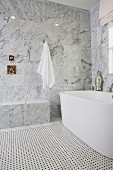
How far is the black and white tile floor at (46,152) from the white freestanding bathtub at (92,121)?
0.10 meters

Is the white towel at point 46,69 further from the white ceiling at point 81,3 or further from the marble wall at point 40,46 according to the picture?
the white ceiling at point 81,3

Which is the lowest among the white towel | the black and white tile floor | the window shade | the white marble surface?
the black and white tile floor

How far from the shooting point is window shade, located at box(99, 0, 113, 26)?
256cm

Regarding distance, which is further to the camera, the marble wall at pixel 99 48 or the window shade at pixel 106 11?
the marble wall at pixel 99 48

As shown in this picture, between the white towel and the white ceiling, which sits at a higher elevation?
the white ceiling

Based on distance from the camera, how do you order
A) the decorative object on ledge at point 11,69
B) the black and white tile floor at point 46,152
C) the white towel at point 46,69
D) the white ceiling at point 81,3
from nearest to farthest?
1. the black and white tile floor at point 46,152
2. the decorative object on ledge at point 11,69
3. the white towel at point 46,69
4. the white ceiling at point 81,3

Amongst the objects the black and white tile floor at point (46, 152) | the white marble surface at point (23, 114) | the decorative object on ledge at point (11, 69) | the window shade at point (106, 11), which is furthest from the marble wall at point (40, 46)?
the black and white tile floor at point (46, 152)

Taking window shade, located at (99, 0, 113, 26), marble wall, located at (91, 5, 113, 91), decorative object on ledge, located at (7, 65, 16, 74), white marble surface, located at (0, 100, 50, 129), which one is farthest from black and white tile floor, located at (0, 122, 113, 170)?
window shade, located at (99, 0, 113, 26)

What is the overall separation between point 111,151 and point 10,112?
1.74 meters

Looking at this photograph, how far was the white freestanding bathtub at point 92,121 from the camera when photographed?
1564 millimetres

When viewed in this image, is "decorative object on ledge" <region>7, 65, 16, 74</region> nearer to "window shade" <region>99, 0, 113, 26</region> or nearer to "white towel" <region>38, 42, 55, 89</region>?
"white towel" <region>38, 42, 55, 89</region>

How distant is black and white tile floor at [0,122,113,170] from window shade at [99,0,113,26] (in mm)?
2232

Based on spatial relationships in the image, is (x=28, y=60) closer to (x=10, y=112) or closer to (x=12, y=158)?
(x=10, y=112)

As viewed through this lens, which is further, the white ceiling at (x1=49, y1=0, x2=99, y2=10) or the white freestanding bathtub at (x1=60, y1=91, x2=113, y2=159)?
the white ceiling at (x1=49, y1=0, x2=99, y2=10)
